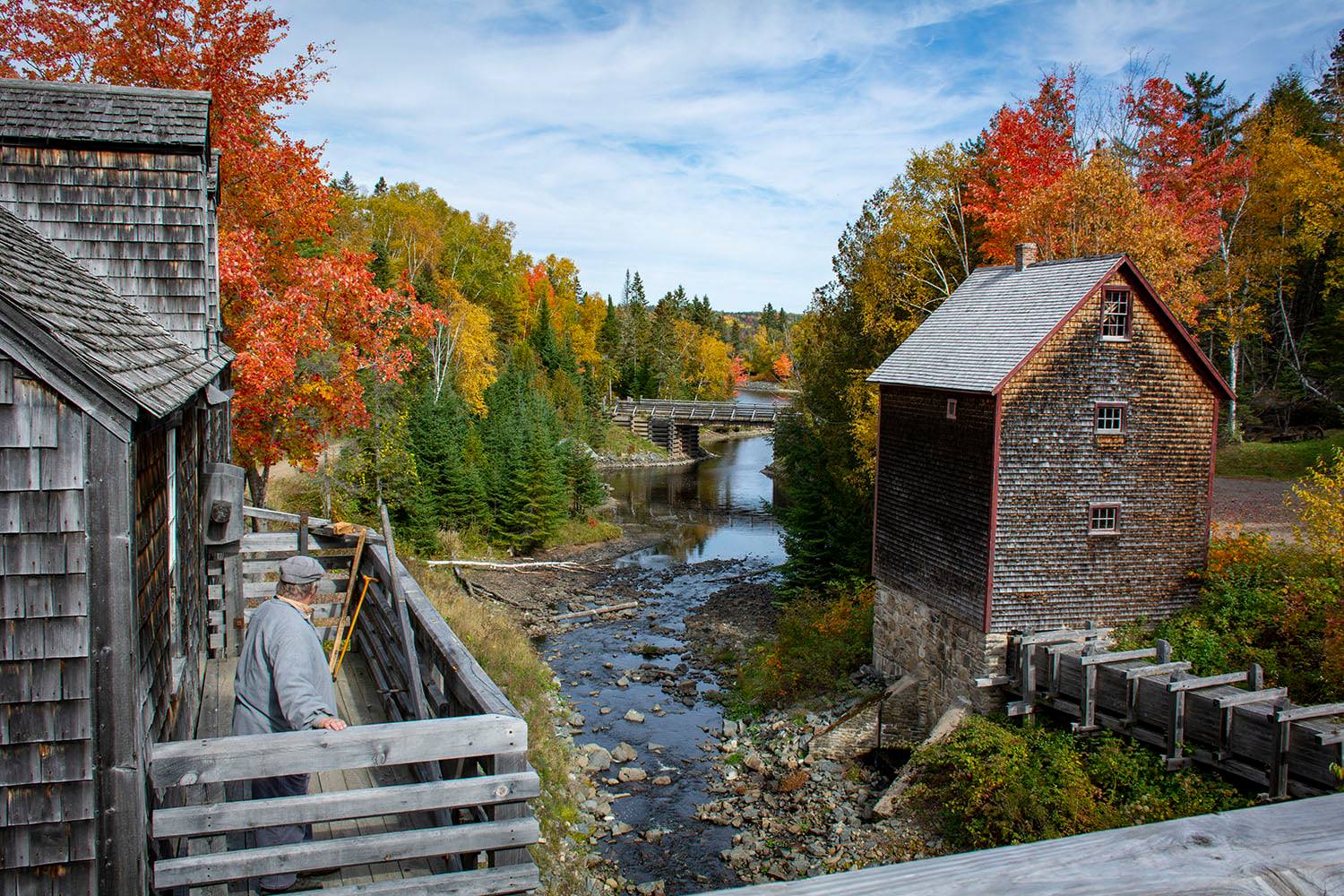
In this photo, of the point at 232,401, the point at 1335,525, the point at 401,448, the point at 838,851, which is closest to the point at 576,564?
the point at 401,448

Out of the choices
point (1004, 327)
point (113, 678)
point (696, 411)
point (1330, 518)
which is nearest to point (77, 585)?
point (113, 678)

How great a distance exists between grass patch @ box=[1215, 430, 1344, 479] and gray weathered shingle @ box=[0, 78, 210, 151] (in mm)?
34291

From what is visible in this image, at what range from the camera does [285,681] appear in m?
5.90

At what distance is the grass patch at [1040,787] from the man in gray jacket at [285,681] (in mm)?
11400

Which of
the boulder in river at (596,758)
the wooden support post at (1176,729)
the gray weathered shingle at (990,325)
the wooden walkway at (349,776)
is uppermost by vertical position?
the gray weathered shingle at (990,325)

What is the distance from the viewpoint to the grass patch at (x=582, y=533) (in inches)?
1533

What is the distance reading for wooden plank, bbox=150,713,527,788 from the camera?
533 cm

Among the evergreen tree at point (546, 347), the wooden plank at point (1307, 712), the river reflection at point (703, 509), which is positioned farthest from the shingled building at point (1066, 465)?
the evergreen tree at point (546, 347)

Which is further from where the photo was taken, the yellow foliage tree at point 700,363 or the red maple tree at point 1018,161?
the yellow foliage tree at point 700,363

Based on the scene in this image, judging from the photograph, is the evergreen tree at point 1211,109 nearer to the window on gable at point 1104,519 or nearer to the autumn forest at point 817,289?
the autumn forest at point 817,289

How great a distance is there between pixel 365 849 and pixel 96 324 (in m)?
4.40

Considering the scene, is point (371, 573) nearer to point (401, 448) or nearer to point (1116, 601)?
point (1116, 601)

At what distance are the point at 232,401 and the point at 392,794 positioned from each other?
1509 centimetres

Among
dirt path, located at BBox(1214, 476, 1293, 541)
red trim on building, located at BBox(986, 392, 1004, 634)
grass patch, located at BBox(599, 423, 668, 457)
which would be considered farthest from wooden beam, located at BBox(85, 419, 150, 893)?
grass patch, located at BBox(599, 423, 668, 457)
